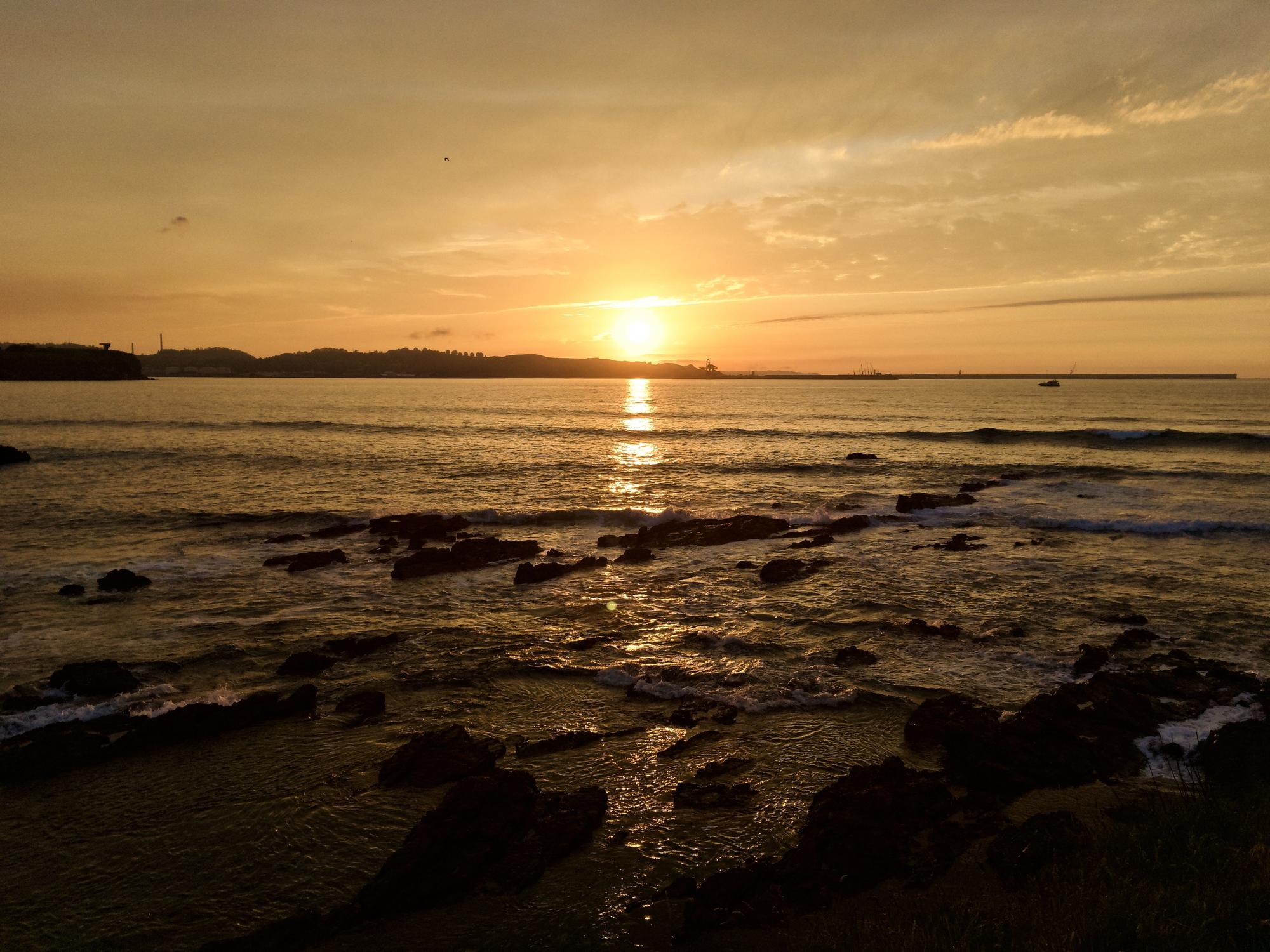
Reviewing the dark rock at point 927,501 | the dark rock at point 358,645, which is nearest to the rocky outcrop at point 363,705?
the dark rock at point 358,645

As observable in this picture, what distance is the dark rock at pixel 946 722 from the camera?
36.8 ft

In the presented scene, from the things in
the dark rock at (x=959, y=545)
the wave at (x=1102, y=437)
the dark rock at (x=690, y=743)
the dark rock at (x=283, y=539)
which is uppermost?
the wave at (x=1102, y=437)

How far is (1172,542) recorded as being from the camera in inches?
1057

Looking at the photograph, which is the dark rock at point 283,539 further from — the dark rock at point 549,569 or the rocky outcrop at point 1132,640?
the rocky outcrop at point 1132,640

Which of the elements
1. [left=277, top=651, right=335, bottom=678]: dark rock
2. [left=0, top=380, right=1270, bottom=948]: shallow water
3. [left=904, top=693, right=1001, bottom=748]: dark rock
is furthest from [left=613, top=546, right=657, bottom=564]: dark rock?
[left=904, top=693, right=1001, bottom=748]: dark rock

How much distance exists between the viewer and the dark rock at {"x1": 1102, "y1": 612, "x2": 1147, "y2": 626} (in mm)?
17547

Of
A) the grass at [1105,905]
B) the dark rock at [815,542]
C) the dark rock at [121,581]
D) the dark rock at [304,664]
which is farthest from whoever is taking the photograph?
the dark rock at [815,542]

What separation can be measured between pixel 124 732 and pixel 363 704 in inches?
153

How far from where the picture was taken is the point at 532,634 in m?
17.2

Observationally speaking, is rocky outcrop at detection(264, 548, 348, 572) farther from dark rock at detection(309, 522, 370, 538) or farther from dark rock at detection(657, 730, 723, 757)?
dark rock at detection(657, 730, 723, 757)

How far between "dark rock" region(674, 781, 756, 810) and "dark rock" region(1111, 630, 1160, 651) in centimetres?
1078

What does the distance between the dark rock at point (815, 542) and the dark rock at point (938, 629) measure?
9.05 m

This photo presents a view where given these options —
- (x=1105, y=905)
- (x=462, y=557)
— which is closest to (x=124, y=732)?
(x=462, y=557)

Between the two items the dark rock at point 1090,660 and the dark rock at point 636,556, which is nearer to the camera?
the dark rock at point 1090,660
